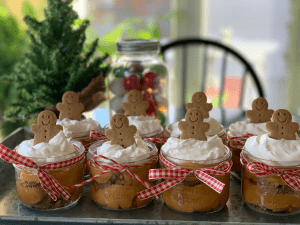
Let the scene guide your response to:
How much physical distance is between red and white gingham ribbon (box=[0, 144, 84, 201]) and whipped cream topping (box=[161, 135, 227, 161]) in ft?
1.15

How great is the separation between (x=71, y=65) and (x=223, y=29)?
6.90ft

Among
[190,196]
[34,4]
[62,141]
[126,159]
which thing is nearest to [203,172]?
[190,196]

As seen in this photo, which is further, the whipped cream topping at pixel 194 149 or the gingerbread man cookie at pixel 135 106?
the gingerbread man cookie at pixel 135 106

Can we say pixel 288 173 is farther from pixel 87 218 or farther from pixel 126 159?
pixel 87 218

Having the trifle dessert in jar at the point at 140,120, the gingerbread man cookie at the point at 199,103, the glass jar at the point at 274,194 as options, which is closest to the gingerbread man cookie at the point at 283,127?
the glass jar at the point at 274,194

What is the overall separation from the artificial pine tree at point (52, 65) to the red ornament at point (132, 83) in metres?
0.18

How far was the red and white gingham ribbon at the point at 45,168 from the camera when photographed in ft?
3.46

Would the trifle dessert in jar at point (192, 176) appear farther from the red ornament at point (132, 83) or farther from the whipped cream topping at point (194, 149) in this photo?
the red ornament at point (132, 83)

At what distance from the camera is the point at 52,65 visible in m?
1.65

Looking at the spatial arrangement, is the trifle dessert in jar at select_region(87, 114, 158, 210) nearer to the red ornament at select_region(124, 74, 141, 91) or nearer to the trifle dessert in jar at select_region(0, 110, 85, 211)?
the trifle dessert in jar at select_region(0, 110, 85, 211)

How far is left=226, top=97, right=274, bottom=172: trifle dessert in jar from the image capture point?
51.4 inches

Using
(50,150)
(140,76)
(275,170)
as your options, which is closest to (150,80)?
(140,76)

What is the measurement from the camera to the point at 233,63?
3477 mm

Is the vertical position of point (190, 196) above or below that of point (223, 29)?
below
